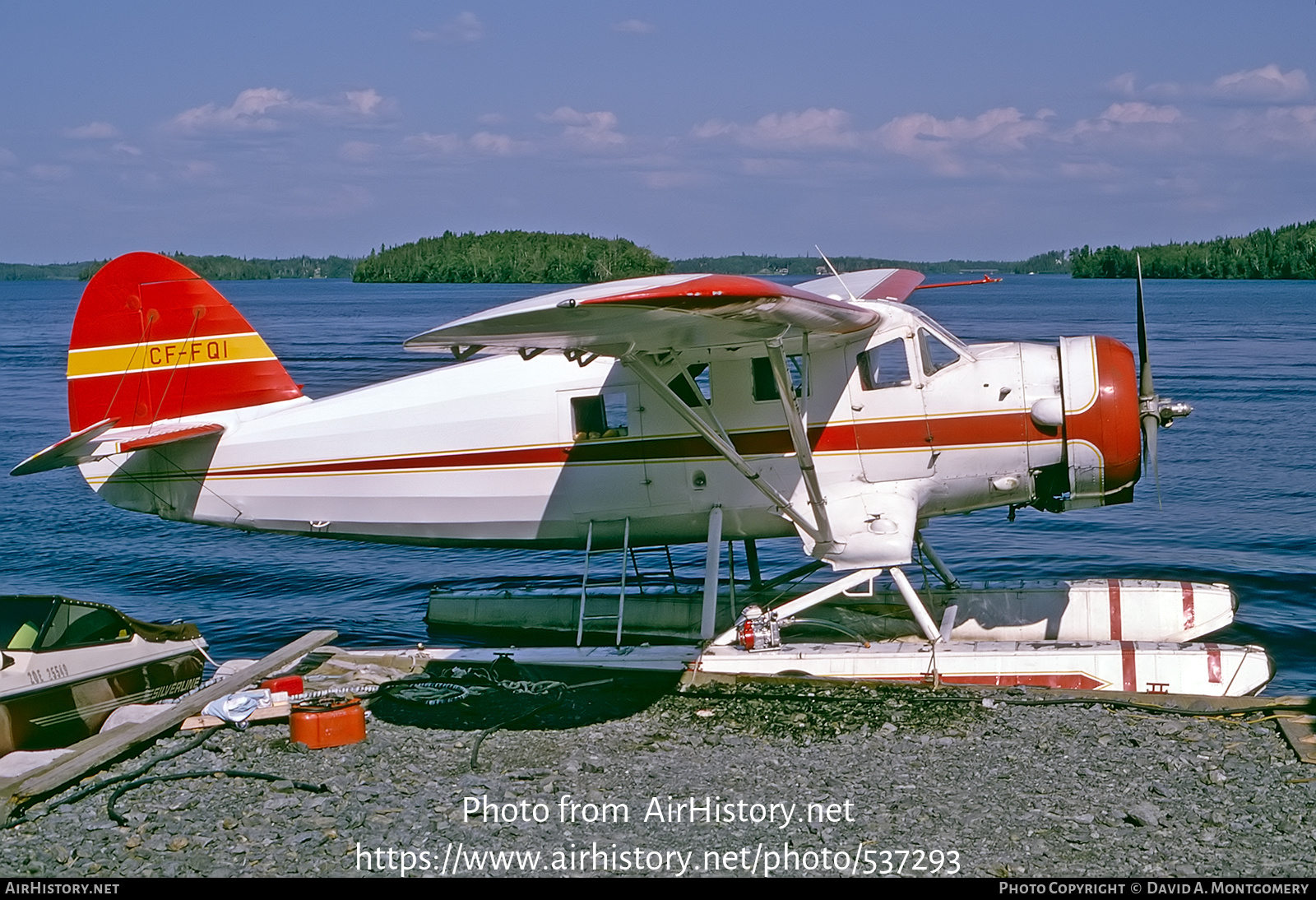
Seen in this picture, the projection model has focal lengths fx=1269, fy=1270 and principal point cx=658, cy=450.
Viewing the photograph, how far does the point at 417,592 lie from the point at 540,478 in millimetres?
6042

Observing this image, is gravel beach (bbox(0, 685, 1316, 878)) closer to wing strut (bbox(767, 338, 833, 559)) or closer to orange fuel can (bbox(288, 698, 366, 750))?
orange fuel can (bbox(288, 698, 366, 750))

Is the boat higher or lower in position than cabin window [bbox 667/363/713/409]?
lower

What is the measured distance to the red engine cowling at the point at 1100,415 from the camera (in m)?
9.27

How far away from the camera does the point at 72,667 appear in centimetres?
900

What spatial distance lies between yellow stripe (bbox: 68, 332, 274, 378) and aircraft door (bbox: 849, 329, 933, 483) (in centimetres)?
529

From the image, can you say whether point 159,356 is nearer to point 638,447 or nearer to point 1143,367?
point 638,447

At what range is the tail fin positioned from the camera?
11328 millimetres

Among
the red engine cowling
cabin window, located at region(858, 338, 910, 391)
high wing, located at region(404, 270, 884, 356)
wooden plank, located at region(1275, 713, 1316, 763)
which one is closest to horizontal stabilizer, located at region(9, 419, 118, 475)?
high wing, located at region(404, 270, 884, 356)

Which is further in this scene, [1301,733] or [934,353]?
[934,353]

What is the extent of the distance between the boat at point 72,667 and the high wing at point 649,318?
3643mm

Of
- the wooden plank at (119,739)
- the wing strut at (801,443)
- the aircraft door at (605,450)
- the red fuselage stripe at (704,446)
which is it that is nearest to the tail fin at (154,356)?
the red fuselage stripe at (704,446)

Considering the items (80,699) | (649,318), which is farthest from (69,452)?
(649,318)

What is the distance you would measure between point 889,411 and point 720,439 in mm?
1331

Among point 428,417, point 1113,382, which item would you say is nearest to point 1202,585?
point 1113,382
